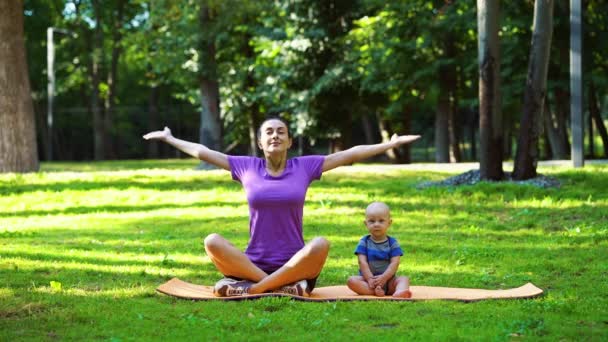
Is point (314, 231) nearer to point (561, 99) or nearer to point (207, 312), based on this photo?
point (207, 312)

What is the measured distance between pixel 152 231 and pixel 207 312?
7.51 m

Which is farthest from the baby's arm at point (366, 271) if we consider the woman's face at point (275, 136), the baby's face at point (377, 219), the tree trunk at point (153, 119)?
the tree trunk at point (153, 119)

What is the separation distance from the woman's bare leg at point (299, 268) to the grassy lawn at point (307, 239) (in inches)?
15.1

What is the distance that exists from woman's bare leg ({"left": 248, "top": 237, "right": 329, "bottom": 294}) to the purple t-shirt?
0.81 ft

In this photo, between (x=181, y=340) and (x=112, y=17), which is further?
(x=112, y=17)

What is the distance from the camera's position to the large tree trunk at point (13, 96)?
22.0 metres

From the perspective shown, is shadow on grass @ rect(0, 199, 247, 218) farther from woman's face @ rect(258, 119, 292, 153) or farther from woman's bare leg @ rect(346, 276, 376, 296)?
woman's bare leg @ rect(346, 276, 376, 296)

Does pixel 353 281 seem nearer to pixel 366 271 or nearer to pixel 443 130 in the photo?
pixel 366 271

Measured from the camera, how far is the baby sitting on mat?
29.3 ft

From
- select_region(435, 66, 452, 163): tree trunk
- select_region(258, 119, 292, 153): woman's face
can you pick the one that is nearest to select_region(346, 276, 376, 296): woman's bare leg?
select_region(258, 119, 292, 153): woman's face

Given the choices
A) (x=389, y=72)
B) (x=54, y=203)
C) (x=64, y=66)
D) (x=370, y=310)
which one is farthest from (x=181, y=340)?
(x=64, y=66)

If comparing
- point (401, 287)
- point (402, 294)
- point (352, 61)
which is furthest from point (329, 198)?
point (352, 61)

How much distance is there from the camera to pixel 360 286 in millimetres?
8953

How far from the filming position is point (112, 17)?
52.7m
